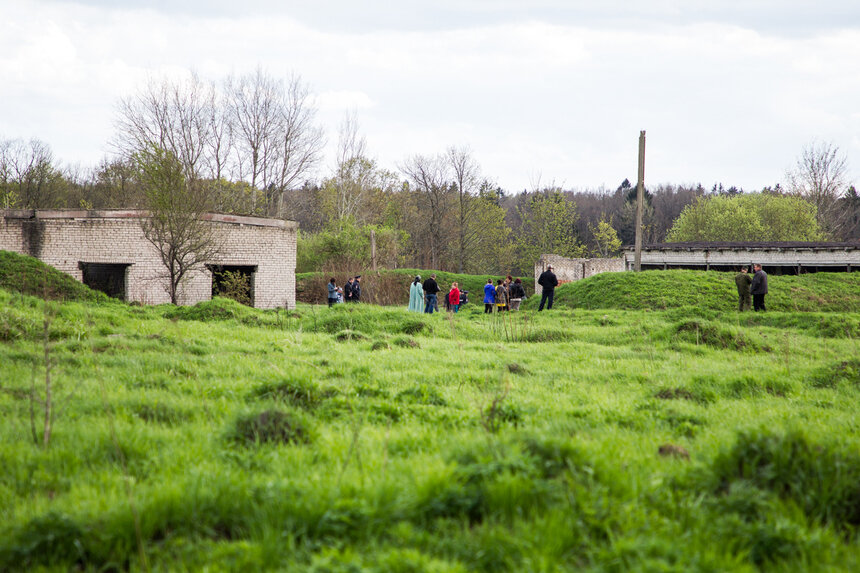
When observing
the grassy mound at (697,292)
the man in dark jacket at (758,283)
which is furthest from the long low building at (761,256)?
the man in dark jacket at (758,283)

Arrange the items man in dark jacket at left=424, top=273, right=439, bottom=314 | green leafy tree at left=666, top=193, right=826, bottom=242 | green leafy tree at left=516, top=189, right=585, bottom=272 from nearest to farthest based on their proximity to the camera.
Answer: man in dark jacket at left=424, top=273, right=439, bottom=314 → green leafy tree at left=666, top=193, right=826, bottom=242 → green leafy tree at left=516, top=189, right=585, bottom=272

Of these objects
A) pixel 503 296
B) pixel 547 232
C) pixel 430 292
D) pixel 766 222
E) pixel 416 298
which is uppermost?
pixel 766 222

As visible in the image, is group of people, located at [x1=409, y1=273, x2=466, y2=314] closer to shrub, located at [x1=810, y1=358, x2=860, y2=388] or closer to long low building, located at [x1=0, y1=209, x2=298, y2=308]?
long low building, located at [x1=0, y1=209, x2=298, y2=308]

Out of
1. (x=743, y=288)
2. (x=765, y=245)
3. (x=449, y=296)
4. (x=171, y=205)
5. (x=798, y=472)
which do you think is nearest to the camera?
(x=798, y=472)

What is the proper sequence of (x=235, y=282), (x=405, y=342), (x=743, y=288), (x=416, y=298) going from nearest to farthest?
(x=405, y=342), (x=743, y=288), (x=416, y=298), (x=235, y=282)

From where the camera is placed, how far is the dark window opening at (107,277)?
25.3 metres

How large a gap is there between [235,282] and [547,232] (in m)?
40.7

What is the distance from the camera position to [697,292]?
85.3 feet

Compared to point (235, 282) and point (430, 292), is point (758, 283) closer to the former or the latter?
point (430, 292)

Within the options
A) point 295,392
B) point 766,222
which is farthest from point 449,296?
point 766,222

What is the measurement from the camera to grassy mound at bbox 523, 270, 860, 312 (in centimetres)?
2458

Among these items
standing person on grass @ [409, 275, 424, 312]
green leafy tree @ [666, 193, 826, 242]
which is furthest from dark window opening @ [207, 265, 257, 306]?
green leafy tree @ [666, 193, 826, 242]

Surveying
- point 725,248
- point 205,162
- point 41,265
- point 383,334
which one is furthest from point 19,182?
point 725,248

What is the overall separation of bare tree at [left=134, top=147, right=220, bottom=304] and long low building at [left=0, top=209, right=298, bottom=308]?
2628mm
